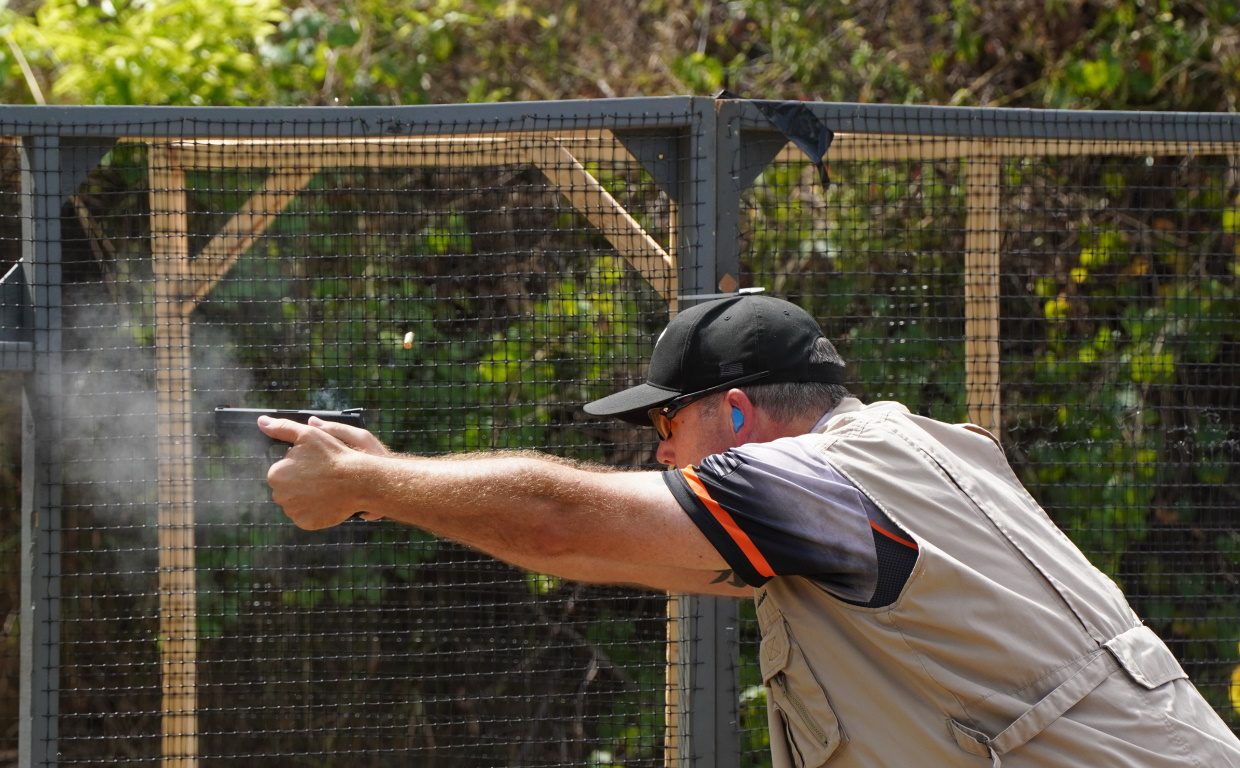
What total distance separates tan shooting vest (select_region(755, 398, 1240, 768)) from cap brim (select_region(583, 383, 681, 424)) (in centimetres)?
37

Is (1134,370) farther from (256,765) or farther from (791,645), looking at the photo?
(256,765)

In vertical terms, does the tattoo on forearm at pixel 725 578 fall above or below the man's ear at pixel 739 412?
below

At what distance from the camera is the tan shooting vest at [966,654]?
5.81ft

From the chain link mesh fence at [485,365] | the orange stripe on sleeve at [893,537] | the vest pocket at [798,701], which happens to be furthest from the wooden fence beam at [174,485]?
the orange stripe on sleeve at [893,537]

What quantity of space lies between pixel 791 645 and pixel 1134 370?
9.50 ft

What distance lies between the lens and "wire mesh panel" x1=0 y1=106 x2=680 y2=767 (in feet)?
11.8

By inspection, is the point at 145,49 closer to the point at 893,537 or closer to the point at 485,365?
the point at 485,365

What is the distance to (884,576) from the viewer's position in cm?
177

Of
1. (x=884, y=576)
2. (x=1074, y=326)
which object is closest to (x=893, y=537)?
(x=884, y=576)

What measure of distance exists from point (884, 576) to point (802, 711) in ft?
1.02


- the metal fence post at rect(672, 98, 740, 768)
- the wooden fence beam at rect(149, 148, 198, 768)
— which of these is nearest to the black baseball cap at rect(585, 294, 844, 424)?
the metal fence post at rect(672, 98, 740, 768)

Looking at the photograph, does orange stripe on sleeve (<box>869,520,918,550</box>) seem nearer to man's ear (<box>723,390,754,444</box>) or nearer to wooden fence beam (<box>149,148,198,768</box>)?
man's ear (<box>723,390,754,444</box>)

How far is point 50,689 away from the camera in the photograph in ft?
9.25

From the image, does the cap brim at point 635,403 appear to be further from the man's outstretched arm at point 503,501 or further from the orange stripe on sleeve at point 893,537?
the orange stripe on sleeve at point 893,537
